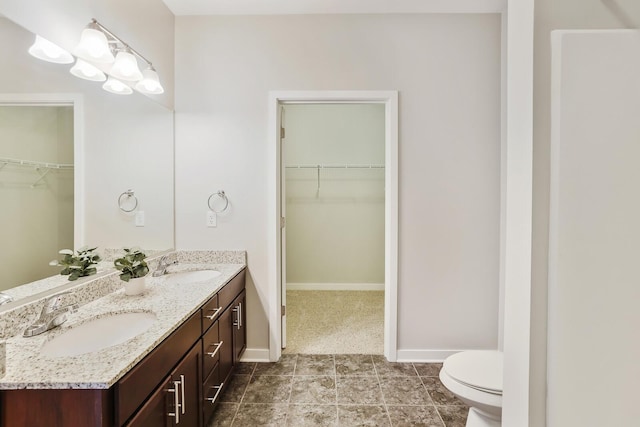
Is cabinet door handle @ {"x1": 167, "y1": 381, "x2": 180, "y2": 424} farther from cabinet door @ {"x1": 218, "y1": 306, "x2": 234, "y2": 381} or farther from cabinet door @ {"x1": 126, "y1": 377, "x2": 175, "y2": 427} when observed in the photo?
cabinet door @ {"x1": 218, "y1": 306, "x2": 234, "y2": 381}

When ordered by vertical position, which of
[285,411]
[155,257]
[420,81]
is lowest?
[285,411]

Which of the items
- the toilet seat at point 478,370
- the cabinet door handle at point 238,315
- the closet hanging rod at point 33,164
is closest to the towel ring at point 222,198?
the cabinet door handle at point 238,315

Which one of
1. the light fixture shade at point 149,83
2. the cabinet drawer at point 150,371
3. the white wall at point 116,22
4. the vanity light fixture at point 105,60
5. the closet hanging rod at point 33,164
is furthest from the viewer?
the light fixture shade at point 149,83

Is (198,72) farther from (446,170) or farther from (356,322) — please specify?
(356,322)

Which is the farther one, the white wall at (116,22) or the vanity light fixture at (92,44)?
the vanity light fixture at (92,44)

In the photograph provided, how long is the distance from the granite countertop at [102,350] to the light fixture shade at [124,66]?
1.25 meters

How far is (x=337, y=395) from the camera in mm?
1888

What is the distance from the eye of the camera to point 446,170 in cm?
228

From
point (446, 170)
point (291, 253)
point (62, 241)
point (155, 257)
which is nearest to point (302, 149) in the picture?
point (291, 253)

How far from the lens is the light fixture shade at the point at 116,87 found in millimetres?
1682

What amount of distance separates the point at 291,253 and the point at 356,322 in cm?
143

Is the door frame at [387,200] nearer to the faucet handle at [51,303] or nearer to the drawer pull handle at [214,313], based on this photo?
the drawer pull handle at [214,313]

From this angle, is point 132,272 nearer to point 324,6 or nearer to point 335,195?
point 324,6

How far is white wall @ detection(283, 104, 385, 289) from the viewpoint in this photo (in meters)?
3.92
